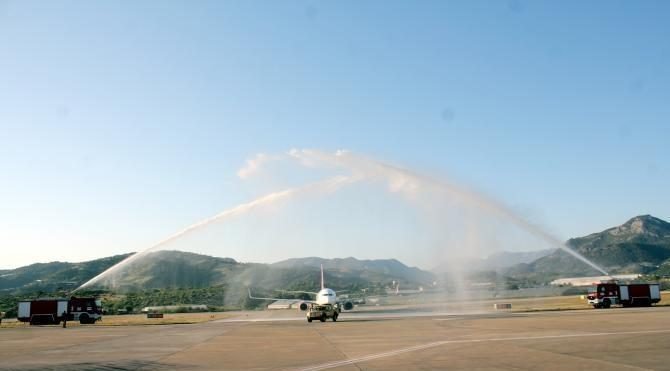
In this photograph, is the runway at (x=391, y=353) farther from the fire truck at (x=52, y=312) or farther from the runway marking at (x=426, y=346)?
the fire truck at (x=52, y=312)

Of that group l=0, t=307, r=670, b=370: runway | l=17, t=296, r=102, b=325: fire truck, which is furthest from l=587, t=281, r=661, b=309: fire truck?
l=17, t=296, r=102, b=325: fire truck

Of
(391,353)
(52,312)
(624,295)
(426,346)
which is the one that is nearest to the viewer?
(391,353)

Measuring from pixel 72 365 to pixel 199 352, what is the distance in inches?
254

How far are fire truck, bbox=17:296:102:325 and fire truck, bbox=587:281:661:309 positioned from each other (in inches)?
2638

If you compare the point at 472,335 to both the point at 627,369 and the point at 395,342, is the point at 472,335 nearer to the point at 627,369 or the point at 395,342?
the point at 395,342

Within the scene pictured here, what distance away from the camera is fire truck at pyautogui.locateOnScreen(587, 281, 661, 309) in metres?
68.4

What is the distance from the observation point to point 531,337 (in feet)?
96.9

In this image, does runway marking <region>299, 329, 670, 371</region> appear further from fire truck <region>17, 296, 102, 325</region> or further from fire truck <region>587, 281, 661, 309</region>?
fire truck <region>17, 296, 102, 325</region>

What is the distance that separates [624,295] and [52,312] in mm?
76141

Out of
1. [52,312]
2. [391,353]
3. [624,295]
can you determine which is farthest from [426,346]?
[52,312]

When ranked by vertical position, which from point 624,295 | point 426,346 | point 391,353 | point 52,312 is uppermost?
point 391,353

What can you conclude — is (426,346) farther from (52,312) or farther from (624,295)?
(52,312)

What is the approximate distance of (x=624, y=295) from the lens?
69375mm

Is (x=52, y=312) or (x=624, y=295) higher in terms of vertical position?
(x=624, y=295)
